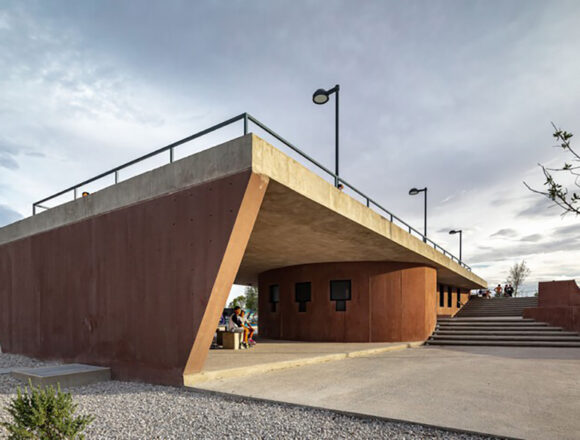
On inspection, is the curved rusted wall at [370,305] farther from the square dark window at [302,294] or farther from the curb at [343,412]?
the curb at [343,412]

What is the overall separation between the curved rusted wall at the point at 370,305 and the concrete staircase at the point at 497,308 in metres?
11.4

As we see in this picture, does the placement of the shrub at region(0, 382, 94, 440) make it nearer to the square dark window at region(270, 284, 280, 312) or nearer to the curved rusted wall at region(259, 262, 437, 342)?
the curved rusted wall at region(259, 262, 437, 342)

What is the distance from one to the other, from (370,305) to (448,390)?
30.4 ft

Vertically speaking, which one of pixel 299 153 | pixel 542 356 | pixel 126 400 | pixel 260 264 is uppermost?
pixel 299 153

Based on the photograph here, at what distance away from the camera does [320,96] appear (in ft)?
35.0

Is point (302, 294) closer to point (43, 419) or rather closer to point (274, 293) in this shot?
point (274, 293)

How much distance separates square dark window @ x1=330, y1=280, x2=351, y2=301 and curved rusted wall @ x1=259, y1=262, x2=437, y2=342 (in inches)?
6.4

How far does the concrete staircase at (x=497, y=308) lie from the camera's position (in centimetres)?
2530

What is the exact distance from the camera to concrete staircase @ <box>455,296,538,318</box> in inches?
996

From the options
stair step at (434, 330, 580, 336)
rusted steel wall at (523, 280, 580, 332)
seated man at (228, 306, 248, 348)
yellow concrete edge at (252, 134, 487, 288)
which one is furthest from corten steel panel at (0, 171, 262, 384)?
rusted steel wall at (523, 280, 580, 332)

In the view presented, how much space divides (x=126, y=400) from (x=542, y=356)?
11519 millimetres

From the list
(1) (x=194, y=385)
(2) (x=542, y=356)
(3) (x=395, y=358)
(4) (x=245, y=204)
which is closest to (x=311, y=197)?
(4) (x=245, y=204)

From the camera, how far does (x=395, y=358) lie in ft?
37.2

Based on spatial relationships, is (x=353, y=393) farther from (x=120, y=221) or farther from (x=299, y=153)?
(x=120, y=221)
